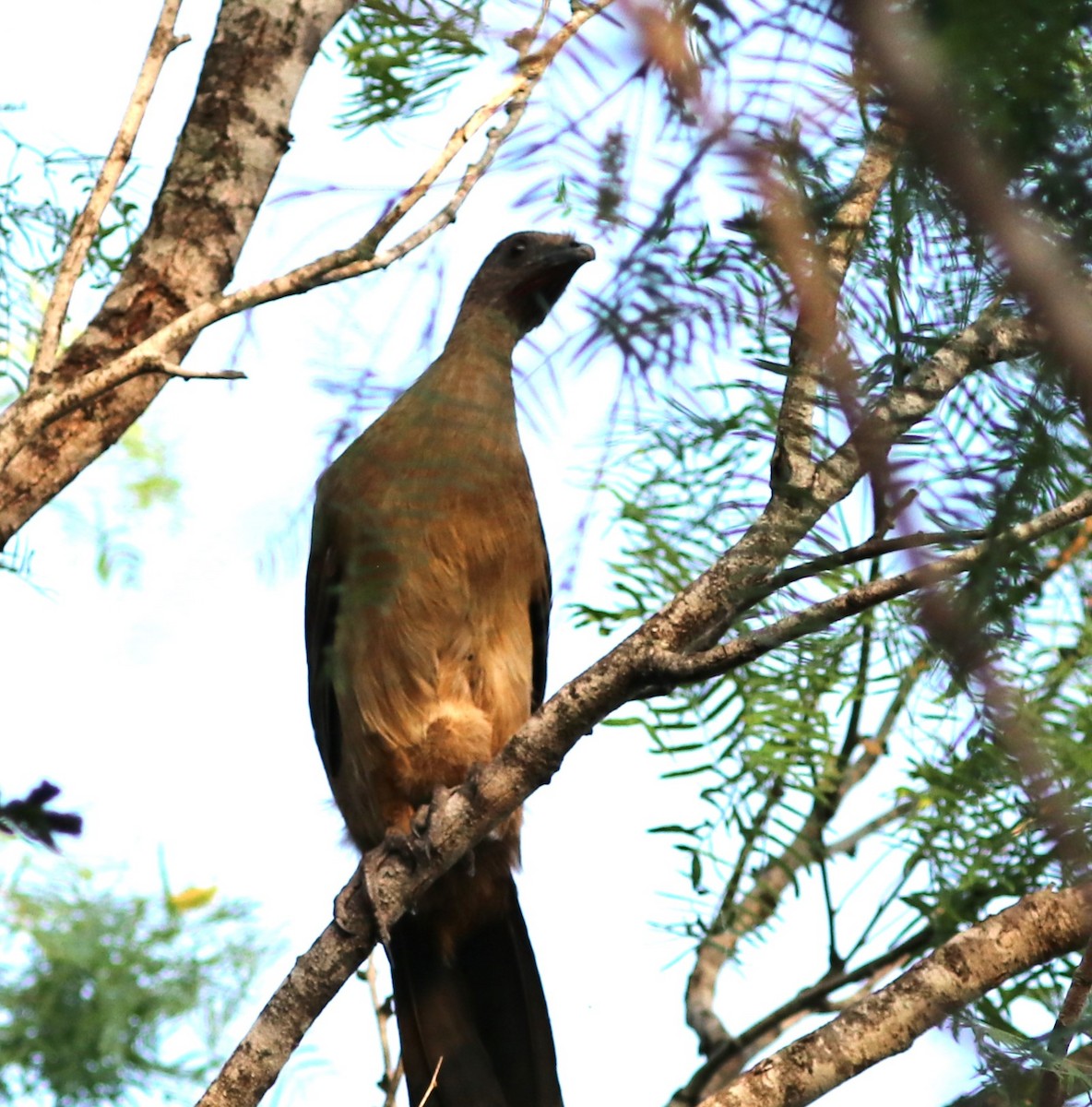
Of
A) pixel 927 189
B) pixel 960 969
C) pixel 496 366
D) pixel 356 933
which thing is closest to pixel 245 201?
pixel 496 366

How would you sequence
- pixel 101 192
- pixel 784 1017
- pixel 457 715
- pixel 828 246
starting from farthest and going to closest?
pixel 784 1017
pixel 457 715
pixel 101 192
pixel 828 246

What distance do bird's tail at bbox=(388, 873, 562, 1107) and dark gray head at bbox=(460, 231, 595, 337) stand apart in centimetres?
144

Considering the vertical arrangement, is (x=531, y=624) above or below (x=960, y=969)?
above

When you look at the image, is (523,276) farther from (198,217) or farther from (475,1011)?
(475,1011)

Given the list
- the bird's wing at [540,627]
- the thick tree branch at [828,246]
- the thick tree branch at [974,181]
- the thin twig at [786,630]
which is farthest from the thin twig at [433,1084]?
the thick tree branch at [974,181]

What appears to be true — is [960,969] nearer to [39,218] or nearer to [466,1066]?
[466,1066]

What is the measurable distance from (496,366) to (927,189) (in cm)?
222

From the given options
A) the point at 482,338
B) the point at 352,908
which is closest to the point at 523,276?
the point at 482,338

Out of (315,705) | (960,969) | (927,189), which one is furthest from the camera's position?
(315,705)

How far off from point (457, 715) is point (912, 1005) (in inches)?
58.4

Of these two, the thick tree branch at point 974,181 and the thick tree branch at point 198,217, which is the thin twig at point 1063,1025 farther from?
the thick tree branch at point 198,217

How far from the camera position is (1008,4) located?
2.82ft

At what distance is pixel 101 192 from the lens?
2.79m

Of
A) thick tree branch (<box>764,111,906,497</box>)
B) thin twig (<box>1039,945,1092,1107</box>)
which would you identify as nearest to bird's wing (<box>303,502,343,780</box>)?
thin twig (<box>1039,945,1092,1107</box>)
